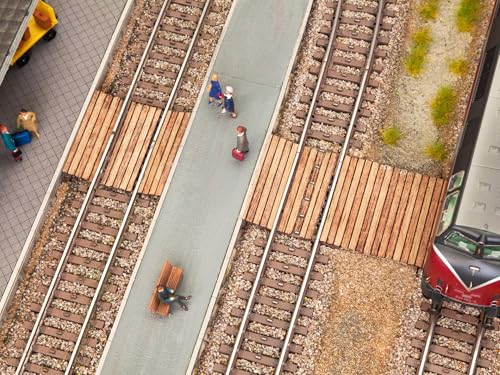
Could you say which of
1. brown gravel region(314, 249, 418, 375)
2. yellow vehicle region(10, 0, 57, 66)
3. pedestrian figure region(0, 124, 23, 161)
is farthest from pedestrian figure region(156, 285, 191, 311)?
yellow vehicle region(10, 0, 57, 66)

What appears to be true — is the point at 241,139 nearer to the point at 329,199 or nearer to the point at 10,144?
the point at 329,199

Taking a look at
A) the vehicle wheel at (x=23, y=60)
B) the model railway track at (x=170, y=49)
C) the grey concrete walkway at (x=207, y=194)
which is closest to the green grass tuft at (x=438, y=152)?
the grey concrete walkway at (x=207, y=194)

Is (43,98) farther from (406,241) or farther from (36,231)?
(406,241)

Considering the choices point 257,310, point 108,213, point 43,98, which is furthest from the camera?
point 43,98

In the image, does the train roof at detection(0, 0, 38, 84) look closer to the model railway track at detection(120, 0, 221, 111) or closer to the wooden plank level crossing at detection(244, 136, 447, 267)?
the model railway track at detection(120, 0, 221, 111)

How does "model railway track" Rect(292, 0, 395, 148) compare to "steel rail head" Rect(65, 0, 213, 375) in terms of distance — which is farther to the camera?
"model railway track" Rect(292, 0, 395, 148)

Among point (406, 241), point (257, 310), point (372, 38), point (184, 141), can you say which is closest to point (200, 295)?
point (257, 310)
